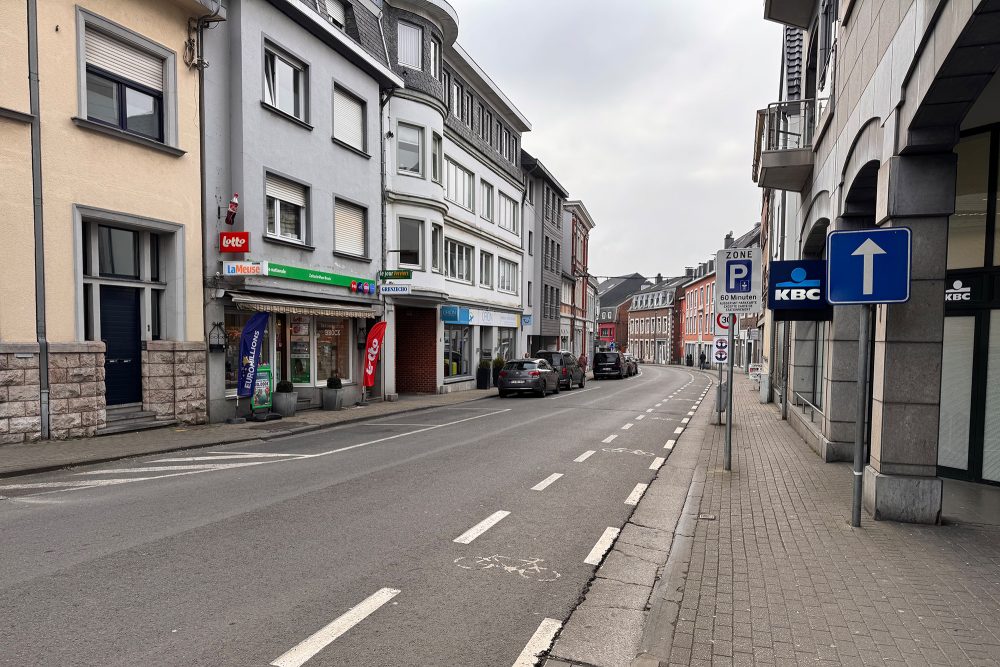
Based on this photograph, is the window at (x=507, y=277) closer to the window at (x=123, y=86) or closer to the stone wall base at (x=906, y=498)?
the window at (x=123, y=86)

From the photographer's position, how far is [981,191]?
7.00m

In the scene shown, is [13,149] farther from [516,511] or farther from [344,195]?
[516,511]

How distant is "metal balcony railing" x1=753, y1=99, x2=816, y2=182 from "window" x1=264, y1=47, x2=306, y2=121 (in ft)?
36.2

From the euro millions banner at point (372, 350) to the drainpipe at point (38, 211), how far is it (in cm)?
811

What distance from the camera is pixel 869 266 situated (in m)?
5.35

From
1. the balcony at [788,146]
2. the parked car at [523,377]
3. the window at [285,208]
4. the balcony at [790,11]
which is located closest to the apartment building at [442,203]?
the parked car at [523,377]

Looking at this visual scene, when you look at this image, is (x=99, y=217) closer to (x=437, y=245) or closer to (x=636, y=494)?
(x=636, y=494)

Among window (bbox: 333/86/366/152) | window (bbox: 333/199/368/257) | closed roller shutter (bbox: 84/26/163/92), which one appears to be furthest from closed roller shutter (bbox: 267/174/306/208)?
closed roller shutter (bbox: 84/26/163/92)

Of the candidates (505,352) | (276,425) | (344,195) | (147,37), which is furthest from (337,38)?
(505,352)

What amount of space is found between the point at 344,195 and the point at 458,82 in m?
9.93

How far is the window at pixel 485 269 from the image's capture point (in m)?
26.9

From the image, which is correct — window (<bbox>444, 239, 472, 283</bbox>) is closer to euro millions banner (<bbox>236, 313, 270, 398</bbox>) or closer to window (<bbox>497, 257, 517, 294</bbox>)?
window (<bbox>497, 257, 517, 294</bbox>)

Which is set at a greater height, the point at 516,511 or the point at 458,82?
the point at 458,82

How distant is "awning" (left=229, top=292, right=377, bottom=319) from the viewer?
13.0 m
